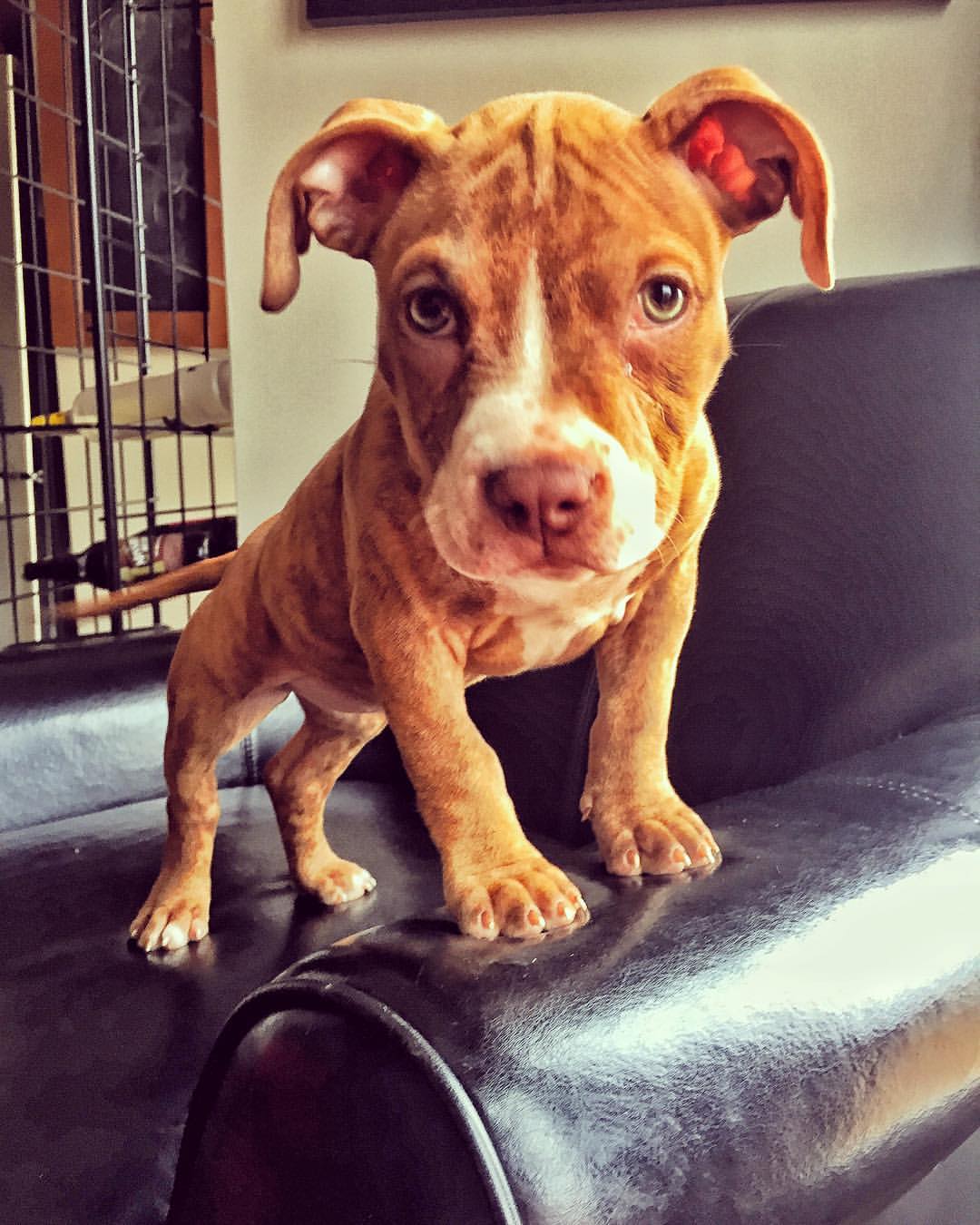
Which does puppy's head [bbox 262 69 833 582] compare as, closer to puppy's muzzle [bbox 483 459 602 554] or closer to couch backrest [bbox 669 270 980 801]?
puppy's muzzle [bbox 483 459 602 554]

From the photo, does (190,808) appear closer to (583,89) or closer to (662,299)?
(662,299)

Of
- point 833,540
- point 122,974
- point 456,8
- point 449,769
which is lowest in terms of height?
point 122,974

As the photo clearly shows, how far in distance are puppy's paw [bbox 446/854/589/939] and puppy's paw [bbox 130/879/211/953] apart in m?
0.41

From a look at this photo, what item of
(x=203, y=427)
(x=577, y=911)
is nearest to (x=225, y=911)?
(x=577, y=911)

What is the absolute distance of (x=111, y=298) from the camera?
1869 millimetres

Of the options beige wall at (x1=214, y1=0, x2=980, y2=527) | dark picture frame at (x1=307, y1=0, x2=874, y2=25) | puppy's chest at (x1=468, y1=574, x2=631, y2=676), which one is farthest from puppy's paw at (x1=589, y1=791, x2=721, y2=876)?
dark picture frame at (x1=307, y1=0, x2=874, y2=25)

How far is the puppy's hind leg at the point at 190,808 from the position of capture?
33.2 inches

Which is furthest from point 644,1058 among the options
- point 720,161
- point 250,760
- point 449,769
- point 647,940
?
point 250,760

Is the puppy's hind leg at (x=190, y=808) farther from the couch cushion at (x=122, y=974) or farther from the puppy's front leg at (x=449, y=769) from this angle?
the puppy's front leg at (x=449, y=769)

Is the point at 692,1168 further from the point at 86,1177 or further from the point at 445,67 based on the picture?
the point at 445,67

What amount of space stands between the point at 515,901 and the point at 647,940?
0.23ft

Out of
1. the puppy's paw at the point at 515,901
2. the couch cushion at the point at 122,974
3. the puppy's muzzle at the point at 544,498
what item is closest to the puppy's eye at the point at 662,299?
the puppy's muzzle at the point at 544,498

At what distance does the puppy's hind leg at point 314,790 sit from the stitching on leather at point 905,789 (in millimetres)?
380

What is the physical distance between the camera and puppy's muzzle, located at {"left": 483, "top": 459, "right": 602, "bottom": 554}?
0.45 meters
